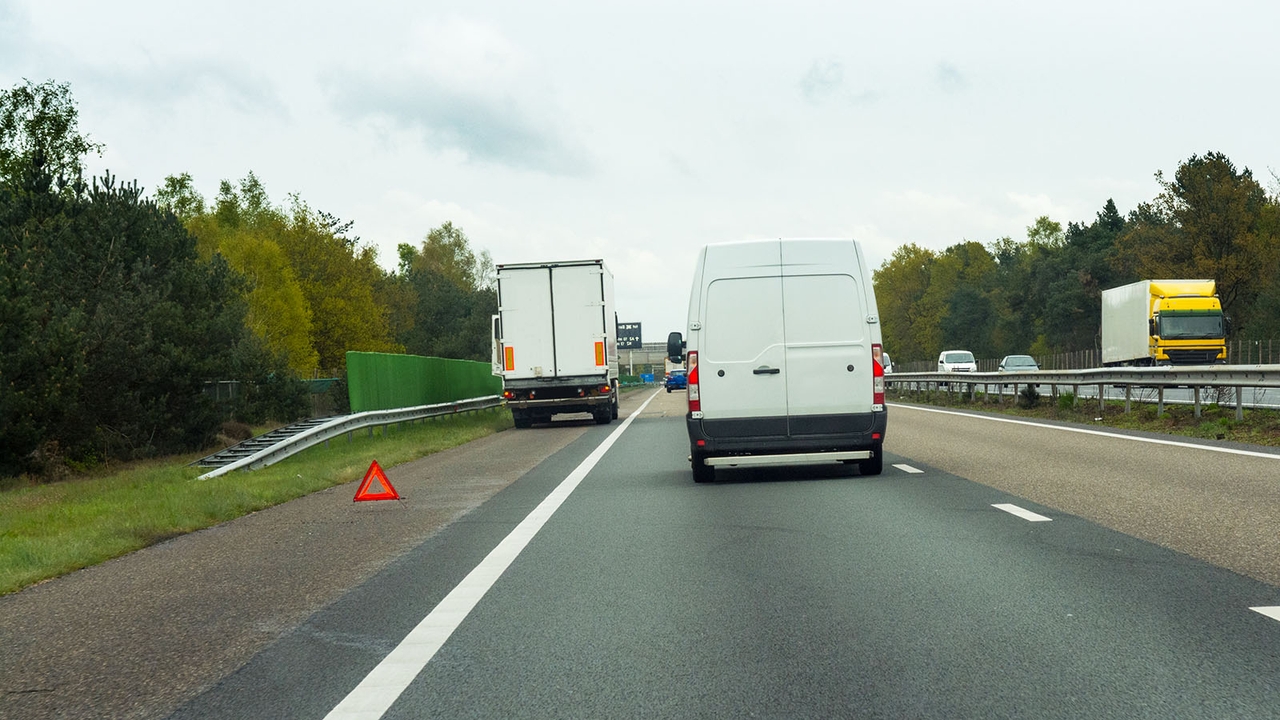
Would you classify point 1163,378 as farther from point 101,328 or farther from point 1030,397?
point 101,328

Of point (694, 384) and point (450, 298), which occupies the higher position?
point (450, 298)

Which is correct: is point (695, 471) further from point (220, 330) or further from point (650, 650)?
point (220, 330)

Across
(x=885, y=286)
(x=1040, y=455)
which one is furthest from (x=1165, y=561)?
(x=885, y=286)

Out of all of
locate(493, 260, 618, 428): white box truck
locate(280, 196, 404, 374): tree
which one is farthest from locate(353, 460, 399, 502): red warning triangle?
locate(280, 196, 404, 374): tree

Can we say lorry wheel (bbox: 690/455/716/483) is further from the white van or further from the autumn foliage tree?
the autumn foliage tree

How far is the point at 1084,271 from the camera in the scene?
104438 millimetres

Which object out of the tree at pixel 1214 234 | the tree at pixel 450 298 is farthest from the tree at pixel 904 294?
the tree at pixel 1214 234

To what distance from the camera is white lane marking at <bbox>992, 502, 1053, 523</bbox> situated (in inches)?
385

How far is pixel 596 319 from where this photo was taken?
30.9 metres

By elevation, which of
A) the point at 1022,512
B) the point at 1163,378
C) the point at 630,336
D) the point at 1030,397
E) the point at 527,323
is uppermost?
the point at 630,336

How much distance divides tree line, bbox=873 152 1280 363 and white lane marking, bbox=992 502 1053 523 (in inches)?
1502

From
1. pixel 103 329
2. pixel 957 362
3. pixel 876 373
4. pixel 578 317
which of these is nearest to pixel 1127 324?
pixel 957 362

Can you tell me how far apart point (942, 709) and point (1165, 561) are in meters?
3.72

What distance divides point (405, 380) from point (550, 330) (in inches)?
138
